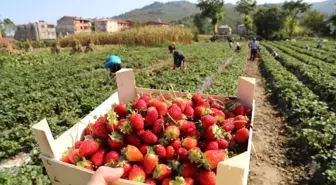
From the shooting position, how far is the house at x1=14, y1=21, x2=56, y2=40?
96375mm

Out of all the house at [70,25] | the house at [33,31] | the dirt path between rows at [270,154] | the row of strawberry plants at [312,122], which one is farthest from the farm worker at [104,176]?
the house at [70,25]

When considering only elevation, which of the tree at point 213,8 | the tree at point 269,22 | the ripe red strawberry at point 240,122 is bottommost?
the ripe red strawberry at point 240,122

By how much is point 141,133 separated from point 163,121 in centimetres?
19

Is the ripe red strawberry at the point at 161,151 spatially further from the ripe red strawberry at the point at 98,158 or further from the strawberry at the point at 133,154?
the ripe red strawberry at the point at 98,158

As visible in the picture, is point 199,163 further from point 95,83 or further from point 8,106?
point 95,83

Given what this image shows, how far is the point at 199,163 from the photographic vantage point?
5.26 ft

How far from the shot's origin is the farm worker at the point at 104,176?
134 cm

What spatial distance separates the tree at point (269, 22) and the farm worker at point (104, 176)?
65461 mm

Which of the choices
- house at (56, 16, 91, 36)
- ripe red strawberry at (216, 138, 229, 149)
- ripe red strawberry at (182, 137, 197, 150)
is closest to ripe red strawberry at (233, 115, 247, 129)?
ripe red strawberry at (216, 138, 229, 149)

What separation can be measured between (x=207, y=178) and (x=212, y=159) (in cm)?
12

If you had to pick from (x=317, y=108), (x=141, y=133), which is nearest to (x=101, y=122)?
(x=141, y=133)

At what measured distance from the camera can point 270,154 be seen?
5.31 metres

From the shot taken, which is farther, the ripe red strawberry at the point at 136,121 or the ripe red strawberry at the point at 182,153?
the ripe red strawberry at the point at 136,121

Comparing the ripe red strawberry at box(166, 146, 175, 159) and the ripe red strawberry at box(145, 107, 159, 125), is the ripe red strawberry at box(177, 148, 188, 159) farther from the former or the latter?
the ripe red strawberry at box(145, 107, 159, 125)
